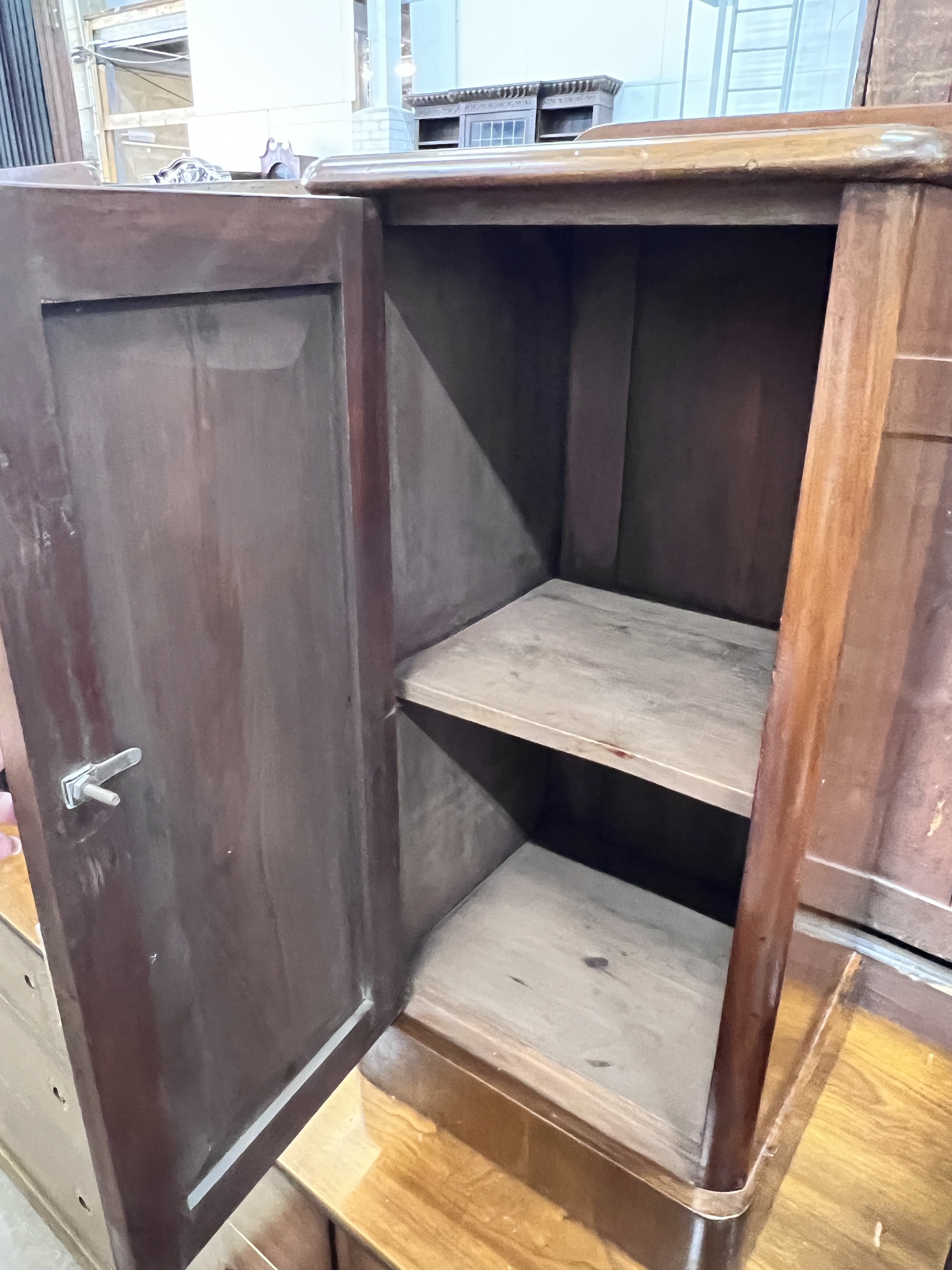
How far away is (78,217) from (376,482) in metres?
0.35

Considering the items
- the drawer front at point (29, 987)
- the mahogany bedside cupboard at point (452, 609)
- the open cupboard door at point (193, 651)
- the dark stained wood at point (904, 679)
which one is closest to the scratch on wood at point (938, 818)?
the dark stained wood at point (904, 679)

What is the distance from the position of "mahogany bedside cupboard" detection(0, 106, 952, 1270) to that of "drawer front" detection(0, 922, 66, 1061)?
284 millimetres

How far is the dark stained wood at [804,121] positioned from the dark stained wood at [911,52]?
0.02 meters

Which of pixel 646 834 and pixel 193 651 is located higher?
pixel 193 651

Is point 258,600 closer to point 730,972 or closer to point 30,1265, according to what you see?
point 730,972

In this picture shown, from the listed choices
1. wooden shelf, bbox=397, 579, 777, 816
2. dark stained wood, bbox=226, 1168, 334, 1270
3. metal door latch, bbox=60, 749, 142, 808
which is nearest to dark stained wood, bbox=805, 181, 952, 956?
wooden shelf, bbox=397, 579, 777, 816

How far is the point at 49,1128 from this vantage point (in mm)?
1049

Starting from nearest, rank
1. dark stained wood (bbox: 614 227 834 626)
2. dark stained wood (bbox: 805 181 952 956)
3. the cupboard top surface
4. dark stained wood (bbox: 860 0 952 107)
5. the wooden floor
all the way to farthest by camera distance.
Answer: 1. the cupboard top surface
2. dark stained wood (bbox: 805 181 952 956)
3. dark stained wood (bbox: 860 0 952 107)
4. the wooden floor
5. dark stained wood (bbox: 614 227 834 626)

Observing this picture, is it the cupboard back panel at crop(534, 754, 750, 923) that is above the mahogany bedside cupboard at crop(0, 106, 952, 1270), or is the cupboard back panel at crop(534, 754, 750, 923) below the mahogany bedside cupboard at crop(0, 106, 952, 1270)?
below

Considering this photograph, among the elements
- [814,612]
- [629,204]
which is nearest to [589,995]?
[814,612]

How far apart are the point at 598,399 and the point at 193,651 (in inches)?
27.3

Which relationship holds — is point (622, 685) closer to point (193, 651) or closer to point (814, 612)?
point (814, 612)

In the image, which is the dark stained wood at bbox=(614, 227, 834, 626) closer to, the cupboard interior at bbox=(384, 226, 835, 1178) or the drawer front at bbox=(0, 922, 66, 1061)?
the cupboard interior at bbox=(384, 226, 835, 1178)

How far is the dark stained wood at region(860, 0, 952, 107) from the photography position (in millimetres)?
757
